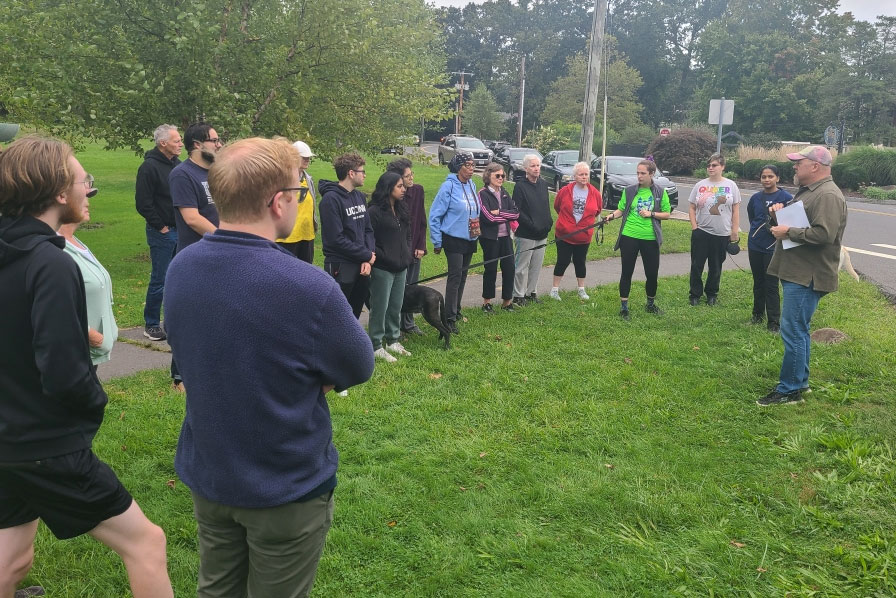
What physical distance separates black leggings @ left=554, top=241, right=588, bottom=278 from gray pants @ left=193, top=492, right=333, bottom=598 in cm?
778

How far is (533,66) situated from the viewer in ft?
284

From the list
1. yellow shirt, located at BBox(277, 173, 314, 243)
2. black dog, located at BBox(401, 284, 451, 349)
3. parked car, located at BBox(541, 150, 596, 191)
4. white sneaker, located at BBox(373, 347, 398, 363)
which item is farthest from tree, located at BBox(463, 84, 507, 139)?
yellow shirt, located at BBox(277, 173, 314, 243)

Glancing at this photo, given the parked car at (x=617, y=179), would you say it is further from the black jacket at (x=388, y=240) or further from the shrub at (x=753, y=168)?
the shrub at (x=753, y=168)

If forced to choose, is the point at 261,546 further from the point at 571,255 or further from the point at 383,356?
the point at 571,255

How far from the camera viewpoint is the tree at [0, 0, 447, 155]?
415 inches

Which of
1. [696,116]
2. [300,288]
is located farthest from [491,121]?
[300,288]

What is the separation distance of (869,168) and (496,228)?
86.5 ft

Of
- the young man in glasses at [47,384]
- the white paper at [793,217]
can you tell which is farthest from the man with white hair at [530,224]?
the young man in glasses at [47,384]

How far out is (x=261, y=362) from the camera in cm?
203

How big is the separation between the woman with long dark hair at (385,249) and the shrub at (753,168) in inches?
1235

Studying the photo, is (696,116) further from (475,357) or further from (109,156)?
(475,357)

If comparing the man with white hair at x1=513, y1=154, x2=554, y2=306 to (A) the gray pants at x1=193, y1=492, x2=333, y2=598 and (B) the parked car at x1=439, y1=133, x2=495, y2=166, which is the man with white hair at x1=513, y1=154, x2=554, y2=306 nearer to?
(A) the gray pants at x1=193, y1=492, x2=333, y2=598

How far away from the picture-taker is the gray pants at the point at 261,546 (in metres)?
2.12

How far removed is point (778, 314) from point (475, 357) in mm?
3873
